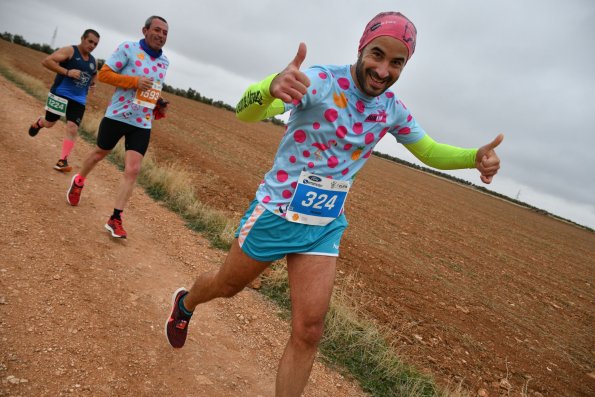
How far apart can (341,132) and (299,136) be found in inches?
9.3

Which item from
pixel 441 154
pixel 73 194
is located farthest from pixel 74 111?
pixel 441 154

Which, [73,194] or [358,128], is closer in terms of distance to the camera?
[358,128]

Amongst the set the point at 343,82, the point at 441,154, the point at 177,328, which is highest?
the point at 343,82

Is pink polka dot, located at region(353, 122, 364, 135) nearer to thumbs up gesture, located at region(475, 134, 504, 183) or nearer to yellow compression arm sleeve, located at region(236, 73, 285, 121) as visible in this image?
yellow compression arm sleeve, located at region(236, 73, 285, 121)

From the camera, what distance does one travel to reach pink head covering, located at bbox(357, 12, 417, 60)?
2.21 m

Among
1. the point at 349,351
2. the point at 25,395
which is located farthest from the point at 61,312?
the point at 349,351

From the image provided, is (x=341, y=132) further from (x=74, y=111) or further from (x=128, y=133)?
(x=74, y=111)

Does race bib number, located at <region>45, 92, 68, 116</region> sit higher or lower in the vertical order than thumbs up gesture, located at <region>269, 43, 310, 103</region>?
lower

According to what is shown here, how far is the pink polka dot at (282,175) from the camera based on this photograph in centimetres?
237

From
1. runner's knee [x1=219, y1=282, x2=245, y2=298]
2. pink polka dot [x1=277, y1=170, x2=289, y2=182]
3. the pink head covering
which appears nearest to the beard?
the pink head covering

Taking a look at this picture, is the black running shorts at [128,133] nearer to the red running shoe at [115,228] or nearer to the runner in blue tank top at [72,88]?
the red running shoe at [115,228]

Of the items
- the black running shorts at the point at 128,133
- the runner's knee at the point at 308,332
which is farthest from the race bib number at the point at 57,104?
the runner's knee at the point at 308,332

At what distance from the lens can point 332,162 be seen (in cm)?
233

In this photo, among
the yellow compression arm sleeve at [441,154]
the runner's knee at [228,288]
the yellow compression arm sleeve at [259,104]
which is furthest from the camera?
the yellow compression arm sleeve at [441,154]
